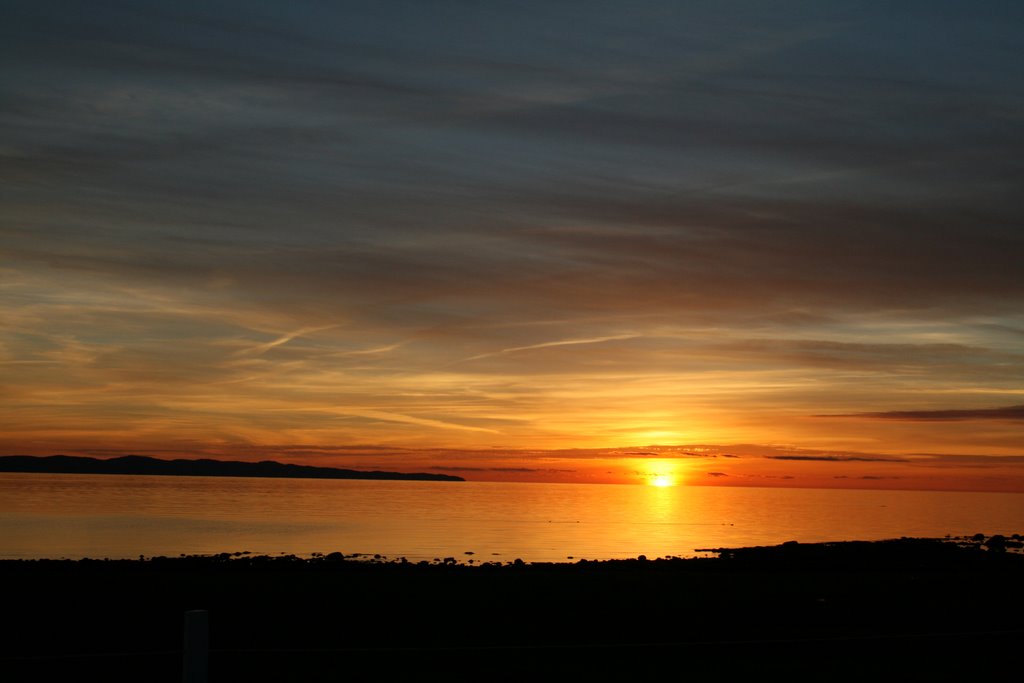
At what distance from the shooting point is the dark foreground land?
13.6 metres

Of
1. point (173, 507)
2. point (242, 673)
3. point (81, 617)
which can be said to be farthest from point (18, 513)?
point (242, 673)

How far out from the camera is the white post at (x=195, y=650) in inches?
247

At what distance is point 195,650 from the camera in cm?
631

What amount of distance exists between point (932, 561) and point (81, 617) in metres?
40.8

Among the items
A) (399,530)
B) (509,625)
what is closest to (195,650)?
(509,625)

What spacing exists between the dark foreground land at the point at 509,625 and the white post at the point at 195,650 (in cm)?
440

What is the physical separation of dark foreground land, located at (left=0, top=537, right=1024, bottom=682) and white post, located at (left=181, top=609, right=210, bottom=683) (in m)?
4.40

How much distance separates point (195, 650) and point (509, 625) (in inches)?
653

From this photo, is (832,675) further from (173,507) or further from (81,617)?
(173,507)

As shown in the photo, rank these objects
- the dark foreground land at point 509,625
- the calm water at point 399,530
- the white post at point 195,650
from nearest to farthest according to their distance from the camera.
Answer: the white post at point 195,650
the dark foreground land at point 509,625
the calm water at point 399,530

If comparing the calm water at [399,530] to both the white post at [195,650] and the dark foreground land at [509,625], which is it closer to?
the dark foreground land at [509,625]

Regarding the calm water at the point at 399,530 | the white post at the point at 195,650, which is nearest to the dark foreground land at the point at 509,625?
the white post at the point at 195,650

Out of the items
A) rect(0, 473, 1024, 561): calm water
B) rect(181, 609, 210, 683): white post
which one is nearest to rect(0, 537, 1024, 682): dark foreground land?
rect(181, 609, 210, 683): white post

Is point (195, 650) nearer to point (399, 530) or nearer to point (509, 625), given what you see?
point (509, 625)
